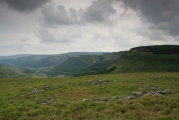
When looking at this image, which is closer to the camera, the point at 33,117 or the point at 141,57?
the point at 33,117

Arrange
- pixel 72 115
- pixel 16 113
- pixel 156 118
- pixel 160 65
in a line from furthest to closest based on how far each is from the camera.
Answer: pixel 160 65 < pixel 16 113 < pixel 72 115 < pixel 156 118

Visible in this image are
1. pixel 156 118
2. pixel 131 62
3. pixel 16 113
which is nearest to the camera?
pixel 156 118

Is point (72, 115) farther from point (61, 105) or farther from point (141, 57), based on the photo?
point (141, 57)

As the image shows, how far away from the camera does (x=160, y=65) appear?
128 meters

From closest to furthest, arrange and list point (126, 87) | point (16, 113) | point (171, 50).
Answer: point (16, 113) < point (126, 87) < point (171, 50)

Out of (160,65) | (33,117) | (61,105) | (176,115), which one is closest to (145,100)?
(176,115)

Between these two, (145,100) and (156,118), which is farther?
(145,100)

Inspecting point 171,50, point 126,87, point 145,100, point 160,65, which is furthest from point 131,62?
point 145,100

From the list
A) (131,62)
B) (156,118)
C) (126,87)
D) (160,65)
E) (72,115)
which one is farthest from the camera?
(131,62)

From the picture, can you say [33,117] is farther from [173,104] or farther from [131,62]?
[131,62]

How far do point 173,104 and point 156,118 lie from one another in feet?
13.2

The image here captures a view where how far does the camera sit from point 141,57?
151500 mm

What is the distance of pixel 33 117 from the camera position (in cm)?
1609

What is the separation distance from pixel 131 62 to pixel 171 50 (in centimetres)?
4328
